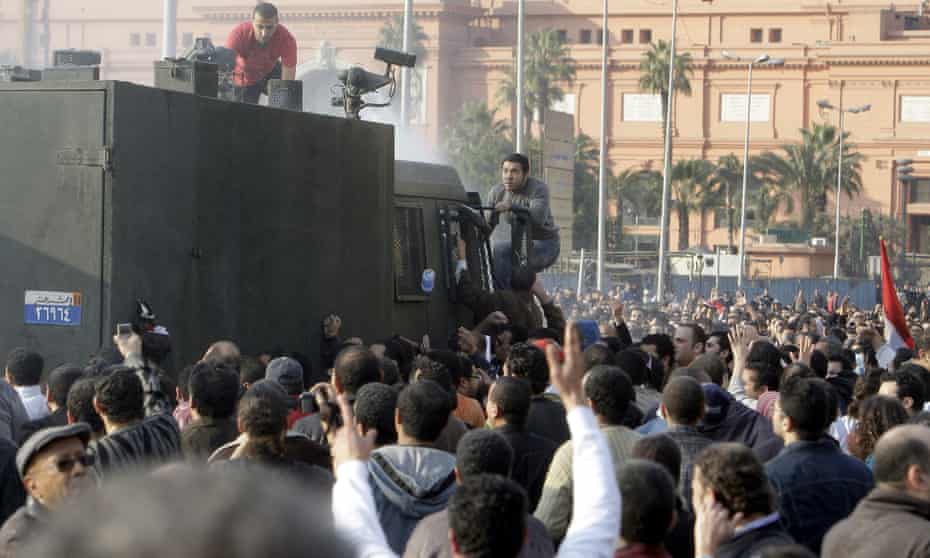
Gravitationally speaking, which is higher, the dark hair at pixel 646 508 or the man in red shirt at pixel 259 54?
the man in red shirt at pixel 259 54

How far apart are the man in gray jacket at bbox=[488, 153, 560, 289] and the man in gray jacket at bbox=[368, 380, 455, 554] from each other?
7.60 metres

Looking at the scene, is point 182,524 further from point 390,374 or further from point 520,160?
point 520,160

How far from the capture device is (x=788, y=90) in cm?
9731

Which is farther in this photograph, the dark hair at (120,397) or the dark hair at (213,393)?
the dark hair at (213,393)

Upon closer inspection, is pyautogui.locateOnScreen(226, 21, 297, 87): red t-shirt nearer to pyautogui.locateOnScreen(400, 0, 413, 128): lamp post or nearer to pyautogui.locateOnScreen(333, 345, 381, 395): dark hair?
pyautogui.locateOnScreen(333, 345, 381, 395): dark hair

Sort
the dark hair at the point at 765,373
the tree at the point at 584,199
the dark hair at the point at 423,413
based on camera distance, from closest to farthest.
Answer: the dark hair at the point at 423,413 → the dark hair at the point at 765,373 → the tree at the point at 584,199

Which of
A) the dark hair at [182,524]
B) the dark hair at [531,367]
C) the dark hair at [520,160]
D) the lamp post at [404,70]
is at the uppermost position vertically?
the lamp post at [404,70]

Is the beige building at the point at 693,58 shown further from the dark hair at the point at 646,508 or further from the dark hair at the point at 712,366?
the dark hair at the point at 646,508

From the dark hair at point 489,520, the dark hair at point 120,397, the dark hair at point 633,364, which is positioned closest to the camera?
the dark hair at point 489,520

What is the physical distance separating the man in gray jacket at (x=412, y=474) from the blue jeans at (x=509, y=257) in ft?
25.2

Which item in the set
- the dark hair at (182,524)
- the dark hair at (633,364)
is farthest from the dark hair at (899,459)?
the dark hair at (633,364)

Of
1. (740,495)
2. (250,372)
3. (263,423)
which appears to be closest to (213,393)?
(263,423)

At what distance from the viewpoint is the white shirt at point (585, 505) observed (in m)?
3.89

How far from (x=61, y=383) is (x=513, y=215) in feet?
19.8
